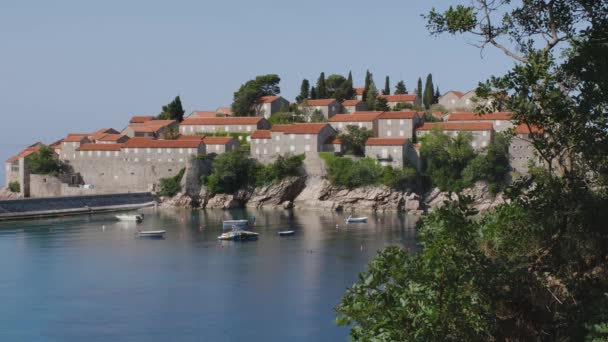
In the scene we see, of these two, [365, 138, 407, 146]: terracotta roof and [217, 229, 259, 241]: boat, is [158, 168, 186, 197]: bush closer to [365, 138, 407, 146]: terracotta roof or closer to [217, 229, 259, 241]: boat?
[365, 138, 407, 146]: terracotta roof

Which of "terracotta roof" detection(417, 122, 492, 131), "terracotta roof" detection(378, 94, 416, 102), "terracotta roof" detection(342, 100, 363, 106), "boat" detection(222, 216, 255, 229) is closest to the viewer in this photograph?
"boat" detection(222, 216, 255, 229)

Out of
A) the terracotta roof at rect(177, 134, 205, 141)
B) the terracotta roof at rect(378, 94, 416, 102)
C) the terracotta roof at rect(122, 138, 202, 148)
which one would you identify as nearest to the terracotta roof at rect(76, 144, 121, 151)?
the terracotta roof at rect(122, 138, 202, 148)

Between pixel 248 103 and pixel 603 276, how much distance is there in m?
49.7

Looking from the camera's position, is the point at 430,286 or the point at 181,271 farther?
the point at 181,271

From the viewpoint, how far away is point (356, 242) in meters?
31.0

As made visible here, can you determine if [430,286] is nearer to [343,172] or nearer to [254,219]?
[254,219]

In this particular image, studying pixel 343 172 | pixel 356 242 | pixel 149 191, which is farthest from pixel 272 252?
pixel 149 191

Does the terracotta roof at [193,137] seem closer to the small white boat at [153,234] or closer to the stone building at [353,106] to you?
the stone building at [353,106]

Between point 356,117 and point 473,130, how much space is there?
7.98 m

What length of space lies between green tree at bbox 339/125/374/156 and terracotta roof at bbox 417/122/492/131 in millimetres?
3332

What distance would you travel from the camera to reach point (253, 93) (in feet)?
186

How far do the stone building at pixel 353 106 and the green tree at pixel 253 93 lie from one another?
672 cm

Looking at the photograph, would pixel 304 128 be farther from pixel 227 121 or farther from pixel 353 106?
pixel 353 106

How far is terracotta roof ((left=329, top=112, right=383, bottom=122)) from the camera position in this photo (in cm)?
4797
